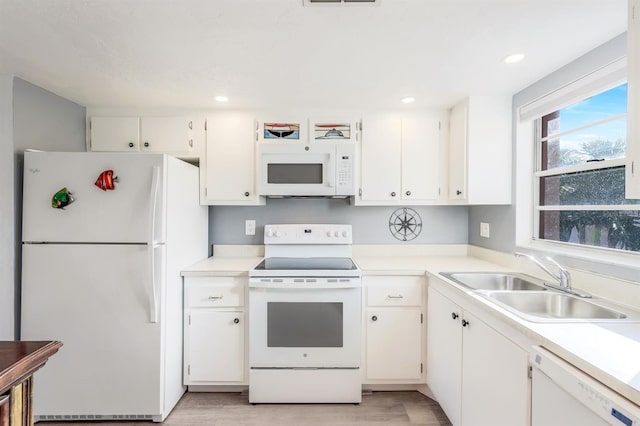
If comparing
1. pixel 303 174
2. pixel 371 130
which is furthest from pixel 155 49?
pixel 371 130

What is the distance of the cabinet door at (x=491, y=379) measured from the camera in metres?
1.18

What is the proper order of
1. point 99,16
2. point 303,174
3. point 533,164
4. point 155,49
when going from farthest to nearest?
point 303,174
point 533,164
point 155,49
point 99,16

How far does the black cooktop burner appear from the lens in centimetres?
212

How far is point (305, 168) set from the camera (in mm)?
2377

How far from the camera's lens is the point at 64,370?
5.93 feet

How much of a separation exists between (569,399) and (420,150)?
1.87 metres

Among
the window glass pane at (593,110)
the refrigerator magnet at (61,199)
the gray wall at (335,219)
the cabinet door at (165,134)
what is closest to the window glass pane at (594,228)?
the window glass pane at (593,110)

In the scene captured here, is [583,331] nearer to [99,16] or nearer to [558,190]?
[558,190]

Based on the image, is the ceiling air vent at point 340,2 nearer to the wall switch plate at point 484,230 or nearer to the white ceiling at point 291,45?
the white ceiling at point 291,45

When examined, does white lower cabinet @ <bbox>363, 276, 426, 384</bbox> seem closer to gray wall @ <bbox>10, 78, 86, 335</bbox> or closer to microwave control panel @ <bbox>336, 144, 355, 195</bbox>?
microwave control panel @ <bbox>336, 144, 355, 195</bbox>

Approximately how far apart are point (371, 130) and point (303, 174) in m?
0.66

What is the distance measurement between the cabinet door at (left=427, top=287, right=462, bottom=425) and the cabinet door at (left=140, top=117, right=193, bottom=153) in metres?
2.15

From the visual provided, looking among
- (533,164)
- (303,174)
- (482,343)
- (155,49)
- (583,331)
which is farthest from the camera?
(303,174)

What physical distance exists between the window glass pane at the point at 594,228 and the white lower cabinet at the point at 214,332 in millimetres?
2064
